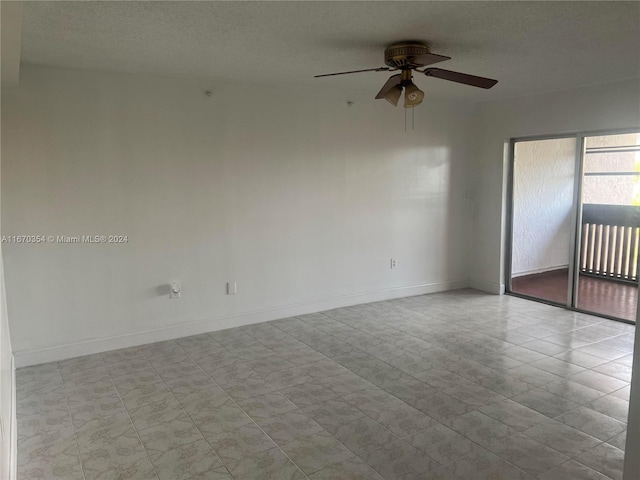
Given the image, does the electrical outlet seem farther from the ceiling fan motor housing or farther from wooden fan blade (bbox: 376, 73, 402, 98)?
the ceiling fan motor housing

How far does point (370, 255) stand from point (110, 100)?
3.14 m

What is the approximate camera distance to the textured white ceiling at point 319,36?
104 inches

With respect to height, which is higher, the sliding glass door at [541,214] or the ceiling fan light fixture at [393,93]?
the ceiling fan light fixture at [393,93]

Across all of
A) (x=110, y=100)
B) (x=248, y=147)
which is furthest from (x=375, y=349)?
(x=110, y=100)

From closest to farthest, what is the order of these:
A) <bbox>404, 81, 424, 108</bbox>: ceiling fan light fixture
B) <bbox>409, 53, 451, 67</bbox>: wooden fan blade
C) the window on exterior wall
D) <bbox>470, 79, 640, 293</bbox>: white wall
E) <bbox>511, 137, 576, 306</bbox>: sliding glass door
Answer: <bbox>409, 53, 451, 67</bbox>: wooden fan blade, <bbox>404, 81, 424, 108</bbox>: ceiling fan light fixture, <bbox>470, 79, 640, 293</bbox>: white wall, the window on exterior wall, <bbox>511, 137, 576, 306</bbox>: sliding glass door

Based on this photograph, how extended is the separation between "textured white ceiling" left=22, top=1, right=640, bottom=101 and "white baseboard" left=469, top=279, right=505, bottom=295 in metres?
2.73

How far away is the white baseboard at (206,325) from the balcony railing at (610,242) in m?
1.84

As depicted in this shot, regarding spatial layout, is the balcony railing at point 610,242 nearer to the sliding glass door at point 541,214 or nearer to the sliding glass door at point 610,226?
the sliding glass door at point 610,226

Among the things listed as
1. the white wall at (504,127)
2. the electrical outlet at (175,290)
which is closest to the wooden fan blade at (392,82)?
the electrical outlet at (175,290)

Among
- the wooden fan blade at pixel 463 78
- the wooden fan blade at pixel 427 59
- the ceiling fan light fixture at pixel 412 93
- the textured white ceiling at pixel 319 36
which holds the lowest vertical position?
the ceiling fan light fixture at pixel 412 93

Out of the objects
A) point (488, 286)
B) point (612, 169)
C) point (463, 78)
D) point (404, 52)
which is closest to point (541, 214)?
point (488, 286)

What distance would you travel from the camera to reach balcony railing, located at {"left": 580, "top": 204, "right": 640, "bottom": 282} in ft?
18.7

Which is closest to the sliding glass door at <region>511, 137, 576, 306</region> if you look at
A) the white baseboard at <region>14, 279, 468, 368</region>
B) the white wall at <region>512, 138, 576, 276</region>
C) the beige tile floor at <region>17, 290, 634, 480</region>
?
the white wall at <region>512, 138, 576, 276</region>

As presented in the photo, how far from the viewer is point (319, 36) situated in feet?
10.2
